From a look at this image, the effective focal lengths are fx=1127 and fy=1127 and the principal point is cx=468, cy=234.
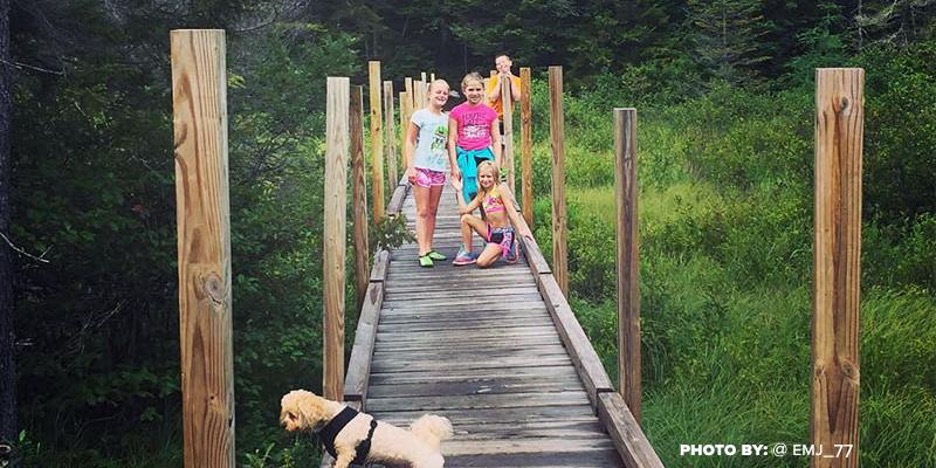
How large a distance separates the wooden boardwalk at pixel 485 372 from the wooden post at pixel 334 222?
0.67 meters

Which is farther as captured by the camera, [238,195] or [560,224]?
[560,224]

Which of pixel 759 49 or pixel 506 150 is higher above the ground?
pixel 759 49

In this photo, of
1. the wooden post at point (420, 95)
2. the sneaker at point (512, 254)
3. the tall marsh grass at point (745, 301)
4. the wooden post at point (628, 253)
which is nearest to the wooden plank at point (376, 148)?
the sneaker at point (512, 254)

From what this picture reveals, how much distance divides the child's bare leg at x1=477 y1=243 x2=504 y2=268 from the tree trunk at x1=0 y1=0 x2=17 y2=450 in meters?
4.13

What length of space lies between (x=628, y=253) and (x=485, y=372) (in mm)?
1385

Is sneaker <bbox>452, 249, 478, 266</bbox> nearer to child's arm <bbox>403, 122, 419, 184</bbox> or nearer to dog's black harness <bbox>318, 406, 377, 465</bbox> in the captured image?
child's arm <bbox>403, 122, 419, 184</bbox>

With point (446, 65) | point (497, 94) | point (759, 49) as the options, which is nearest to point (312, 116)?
point (497, 94)

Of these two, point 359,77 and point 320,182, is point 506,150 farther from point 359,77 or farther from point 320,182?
point 359,77

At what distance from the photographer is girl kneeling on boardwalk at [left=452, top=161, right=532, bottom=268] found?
866cm

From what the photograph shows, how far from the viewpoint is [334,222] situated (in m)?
4.79

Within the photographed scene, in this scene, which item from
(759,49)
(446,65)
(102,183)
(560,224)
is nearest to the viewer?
(102,183)

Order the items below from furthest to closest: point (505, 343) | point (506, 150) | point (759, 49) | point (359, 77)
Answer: point (359, 77) < point (759, 49) < point (506, 150) < point (505, 343)

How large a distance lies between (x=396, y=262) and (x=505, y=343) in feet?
9.72

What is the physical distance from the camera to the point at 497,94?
12.5 meters
